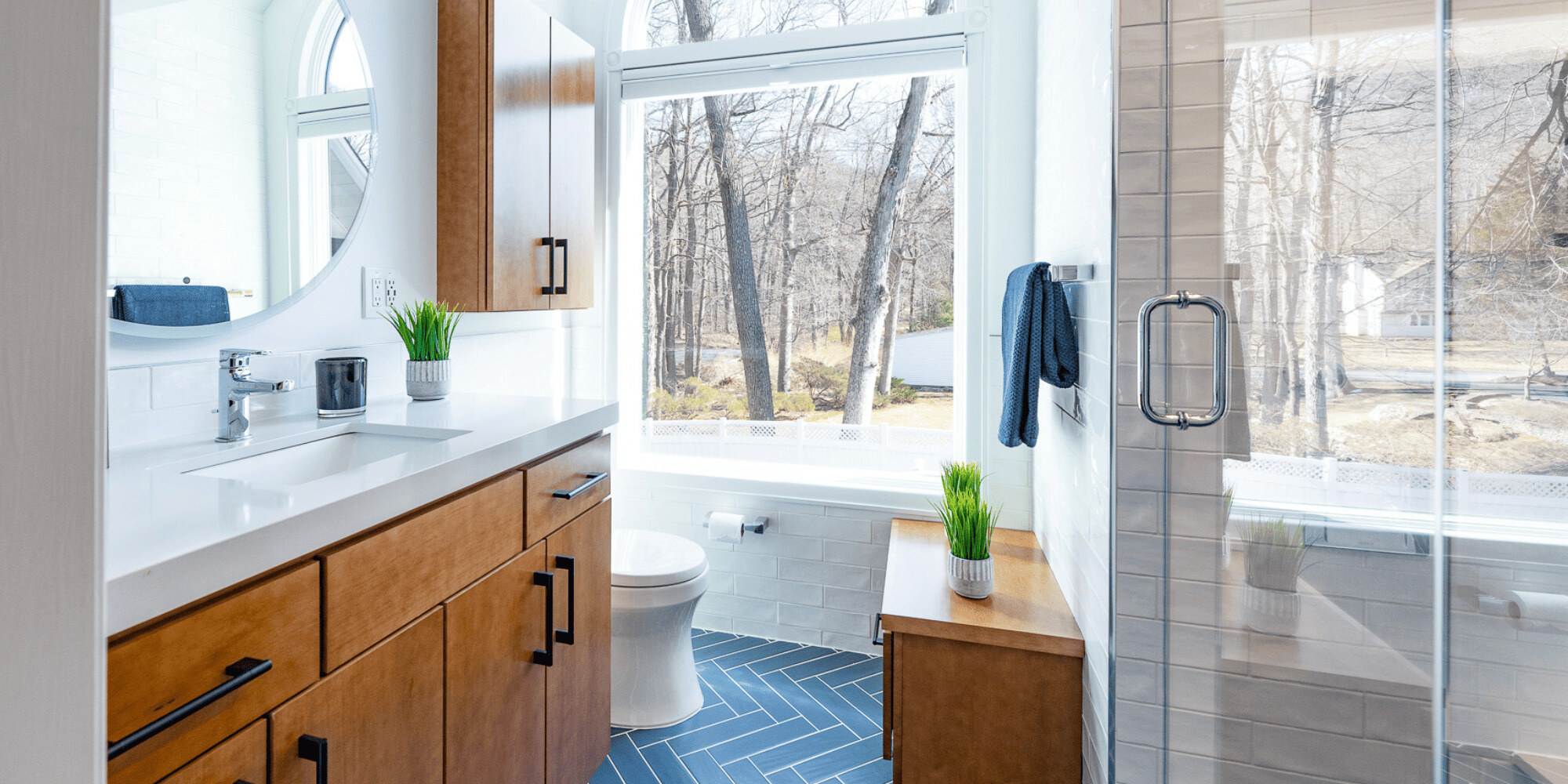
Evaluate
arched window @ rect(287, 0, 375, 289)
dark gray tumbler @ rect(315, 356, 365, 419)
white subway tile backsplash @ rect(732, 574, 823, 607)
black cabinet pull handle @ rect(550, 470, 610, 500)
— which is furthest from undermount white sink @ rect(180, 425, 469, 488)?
white subway tile backsplash @ rect(732, 574, 823, 607)

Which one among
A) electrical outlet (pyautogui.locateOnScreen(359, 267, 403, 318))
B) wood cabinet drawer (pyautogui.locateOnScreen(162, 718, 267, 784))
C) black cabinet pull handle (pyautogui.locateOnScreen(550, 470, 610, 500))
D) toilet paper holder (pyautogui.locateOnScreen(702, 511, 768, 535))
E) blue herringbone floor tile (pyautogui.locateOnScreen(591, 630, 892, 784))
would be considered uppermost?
electrical outlet (pyautogui.locateOnScreen(359, 267, 403, 318))

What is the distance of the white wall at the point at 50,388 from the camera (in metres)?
0.27

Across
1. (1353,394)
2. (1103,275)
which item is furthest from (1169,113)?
(1353,394)

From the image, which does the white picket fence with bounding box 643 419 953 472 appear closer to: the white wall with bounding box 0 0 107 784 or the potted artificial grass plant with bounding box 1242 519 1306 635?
the potted artificial grass plant with bounding box 1242 519 1306 635

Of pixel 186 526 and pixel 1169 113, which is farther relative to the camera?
pixel 1169 113

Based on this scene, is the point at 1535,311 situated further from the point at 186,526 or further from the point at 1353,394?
the point at 186,526

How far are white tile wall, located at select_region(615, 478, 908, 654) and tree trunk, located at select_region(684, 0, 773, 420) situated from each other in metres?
0.40

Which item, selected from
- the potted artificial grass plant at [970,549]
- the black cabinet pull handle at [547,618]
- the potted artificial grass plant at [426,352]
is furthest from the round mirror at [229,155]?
the potted artificial grass plant at [970,549]

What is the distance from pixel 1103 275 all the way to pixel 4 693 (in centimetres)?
149

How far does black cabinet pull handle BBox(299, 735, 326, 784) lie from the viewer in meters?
0.89

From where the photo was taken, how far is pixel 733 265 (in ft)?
8.87

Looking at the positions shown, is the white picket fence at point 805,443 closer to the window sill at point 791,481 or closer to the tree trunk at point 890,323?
the window sill at point 791,481

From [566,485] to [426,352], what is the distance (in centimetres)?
58

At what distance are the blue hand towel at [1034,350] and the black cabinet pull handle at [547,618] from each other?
112cm
